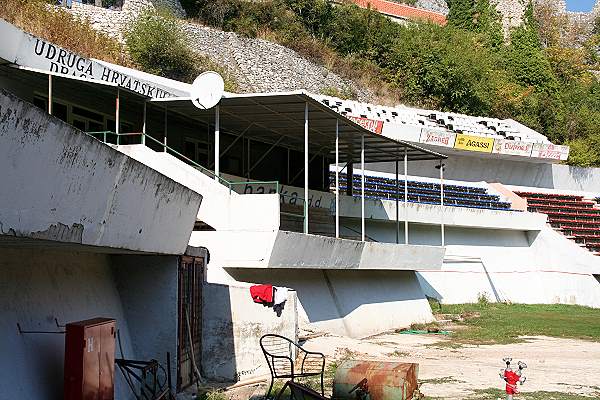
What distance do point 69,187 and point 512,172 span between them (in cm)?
3902

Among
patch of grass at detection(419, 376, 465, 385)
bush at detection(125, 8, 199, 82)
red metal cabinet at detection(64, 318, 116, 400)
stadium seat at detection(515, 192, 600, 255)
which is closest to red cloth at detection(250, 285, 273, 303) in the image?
patch of grass at detection(419, 376, 465, 385)

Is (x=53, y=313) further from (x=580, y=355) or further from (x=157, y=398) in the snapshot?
(x=580, y=355)

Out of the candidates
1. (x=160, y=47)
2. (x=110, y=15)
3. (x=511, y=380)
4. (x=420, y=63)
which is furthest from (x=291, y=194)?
(x=420, y=63)

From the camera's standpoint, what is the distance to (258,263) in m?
15.5

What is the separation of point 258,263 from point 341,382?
5235 millimetres

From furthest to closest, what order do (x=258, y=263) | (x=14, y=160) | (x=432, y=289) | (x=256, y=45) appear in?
(x=256, y=45), (x=432, y=289), (x=258, y=263), (x=14, y=160)

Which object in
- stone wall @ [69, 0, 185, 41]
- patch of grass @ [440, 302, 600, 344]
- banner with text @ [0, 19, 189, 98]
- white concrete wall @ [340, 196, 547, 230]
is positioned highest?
stone wall @ [69, 0, 185, 41]

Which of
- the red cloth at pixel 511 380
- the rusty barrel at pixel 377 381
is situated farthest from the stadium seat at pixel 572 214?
the red cloth at pixel 511 380

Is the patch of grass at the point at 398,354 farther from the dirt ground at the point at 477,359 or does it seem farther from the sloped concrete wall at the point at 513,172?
the sloped concrete wall at the point at 513,172

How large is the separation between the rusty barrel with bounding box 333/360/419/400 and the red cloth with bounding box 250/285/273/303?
269 cm

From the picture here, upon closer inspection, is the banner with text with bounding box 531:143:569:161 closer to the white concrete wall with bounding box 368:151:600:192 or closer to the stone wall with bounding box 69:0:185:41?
the white concrete wall with bounding box 368:151:600:192

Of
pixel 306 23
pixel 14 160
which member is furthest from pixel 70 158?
pixel 306 23

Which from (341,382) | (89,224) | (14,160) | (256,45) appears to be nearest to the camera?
(14,160)

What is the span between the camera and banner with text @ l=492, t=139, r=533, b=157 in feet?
135
